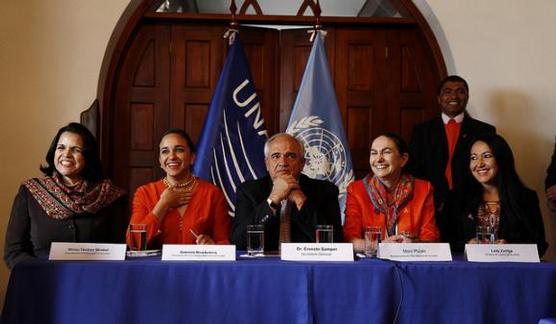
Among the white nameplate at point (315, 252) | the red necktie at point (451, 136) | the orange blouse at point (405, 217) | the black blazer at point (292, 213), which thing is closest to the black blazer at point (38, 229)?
the black blazer at point (292, 213)

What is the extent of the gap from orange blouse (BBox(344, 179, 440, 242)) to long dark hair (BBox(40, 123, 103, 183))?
1080mm

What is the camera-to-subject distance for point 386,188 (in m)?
2.48

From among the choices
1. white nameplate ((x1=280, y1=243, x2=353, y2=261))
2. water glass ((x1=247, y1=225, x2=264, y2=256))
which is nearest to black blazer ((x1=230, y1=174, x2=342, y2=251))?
water glass ((x1=247, y1=225, x2=264, y2=256))

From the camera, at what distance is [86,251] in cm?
183

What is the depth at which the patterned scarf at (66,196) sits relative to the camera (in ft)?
7.71

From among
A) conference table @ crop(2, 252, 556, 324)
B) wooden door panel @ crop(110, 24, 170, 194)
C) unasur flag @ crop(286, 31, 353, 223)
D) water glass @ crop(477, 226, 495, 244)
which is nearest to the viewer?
conference table @ crop(2, 252, 556, 324)

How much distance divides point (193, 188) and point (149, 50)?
1672mm

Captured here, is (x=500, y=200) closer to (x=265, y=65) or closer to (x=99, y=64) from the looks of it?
(x=265, y=65)

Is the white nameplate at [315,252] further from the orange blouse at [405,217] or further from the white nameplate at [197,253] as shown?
the orange blouse at [405,217]

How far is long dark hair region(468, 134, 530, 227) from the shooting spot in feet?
7.90

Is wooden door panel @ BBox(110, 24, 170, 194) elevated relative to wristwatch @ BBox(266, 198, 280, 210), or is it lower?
elevated

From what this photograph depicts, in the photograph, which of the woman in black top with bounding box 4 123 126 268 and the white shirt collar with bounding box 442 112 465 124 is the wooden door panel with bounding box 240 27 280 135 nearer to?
the white shirt collar with bounding box 442 112 465 124

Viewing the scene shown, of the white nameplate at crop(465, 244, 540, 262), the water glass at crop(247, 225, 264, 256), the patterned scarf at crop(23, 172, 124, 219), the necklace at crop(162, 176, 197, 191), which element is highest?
the necklace at crop(162, 176, 197, 191)

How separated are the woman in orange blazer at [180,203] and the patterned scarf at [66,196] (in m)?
0.15
